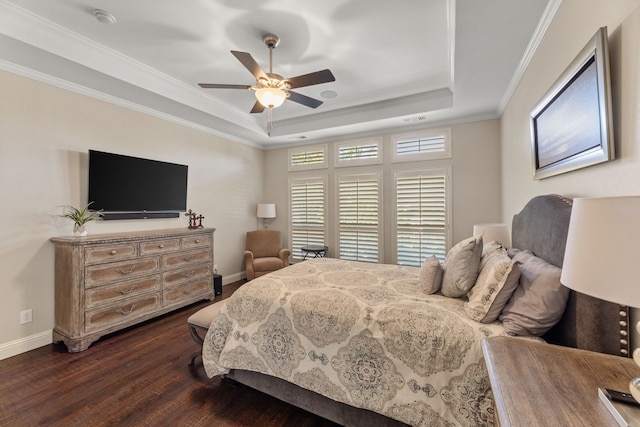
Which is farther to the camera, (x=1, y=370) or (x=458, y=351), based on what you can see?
(x=1, y=370)

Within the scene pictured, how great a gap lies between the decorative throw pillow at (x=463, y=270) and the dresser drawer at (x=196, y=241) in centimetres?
316

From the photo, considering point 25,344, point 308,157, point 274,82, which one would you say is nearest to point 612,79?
point 274,82

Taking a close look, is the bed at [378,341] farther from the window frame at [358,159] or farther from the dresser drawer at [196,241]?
the window frame at [358,159]

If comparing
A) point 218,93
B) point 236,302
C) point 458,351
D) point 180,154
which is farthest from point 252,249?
point 458,351

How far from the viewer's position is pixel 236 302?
80.8 inches

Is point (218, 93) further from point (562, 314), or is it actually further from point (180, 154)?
point (562, 314)

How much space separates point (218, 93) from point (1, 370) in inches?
137

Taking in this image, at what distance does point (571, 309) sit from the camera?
131 centimetres

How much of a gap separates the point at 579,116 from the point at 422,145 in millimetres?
2896

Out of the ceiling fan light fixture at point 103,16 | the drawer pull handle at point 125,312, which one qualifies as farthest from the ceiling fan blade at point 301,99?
the drawer pull handle at point 125,312

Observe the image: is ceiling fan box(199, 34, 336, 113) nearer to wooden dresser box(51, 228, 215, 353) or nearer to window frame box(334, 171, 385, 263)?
wooden dresser box(51, 228, 215, 353)

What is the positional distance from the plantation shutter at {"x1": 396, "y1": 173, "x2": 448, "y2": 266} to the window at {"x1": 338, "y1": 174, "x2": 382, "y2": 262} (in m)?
0.38

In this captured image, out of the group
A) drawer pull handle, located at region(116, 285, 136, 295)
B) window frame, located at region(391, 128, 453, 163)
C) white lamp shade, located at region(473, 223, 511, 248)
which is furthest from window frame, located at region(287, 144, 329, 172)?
drawer pull handle, located at region(116, 285, 136, 295)

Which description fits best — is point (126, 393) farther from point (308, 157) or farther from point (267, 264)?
point (308, 157)
